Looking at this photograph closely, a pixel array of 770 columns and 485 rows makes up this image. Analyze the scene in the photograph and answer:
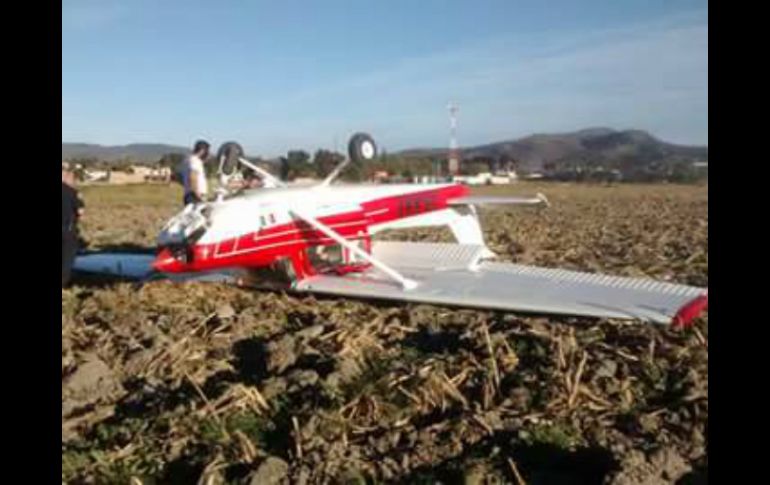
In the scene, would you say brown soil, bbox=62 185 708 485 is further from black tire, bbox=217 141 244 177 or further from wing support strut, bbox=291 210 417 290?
black tire, bbox=217 141 244 177

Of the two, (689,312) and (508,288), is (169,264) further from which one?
(689,312)

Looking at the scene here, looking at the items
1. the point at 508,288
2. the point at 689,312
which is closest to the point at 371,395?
the point at 689,312

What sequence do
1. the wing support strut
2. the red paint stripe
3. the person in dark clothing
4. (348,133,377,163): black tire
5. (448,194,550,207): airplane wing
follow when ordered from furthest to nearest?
(448,194,550,207): airplane wing < (348,133,377,163): black tire < the wing support strut < the red paint stripe < the person in dark clothing

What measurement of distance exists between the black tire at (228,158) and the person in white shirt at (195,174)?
252 mm

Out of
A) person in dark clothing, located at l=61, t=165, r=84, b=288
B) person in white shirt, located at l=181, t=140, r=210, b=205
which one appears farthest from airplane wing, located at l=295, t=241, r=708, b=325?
person in dark clothing, located at l=61, t=165, r=84, b=288

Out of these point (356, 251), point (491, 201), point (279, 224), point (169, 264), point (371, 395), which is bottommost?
point (371, 395)

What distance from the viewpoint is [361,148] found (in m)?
10.4

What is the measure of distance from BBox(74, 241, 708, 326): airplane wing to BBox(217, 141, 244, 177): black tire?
5.13 ft

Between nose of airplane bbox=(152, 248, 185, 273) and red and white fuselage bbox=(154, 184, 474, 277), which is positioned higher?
red and white fuselage bbox=(154, 184, 474, 277)

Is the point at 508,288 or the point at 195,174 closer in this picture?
the point at 508,288

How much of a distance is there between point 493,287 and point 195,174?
463cm

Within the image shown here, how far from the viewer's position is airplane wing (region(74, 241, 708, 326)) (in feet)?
25.3

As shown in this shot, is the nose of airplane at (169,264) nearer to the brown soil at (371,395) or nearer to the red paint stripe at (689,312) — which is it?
the brown soil at (371,395)
